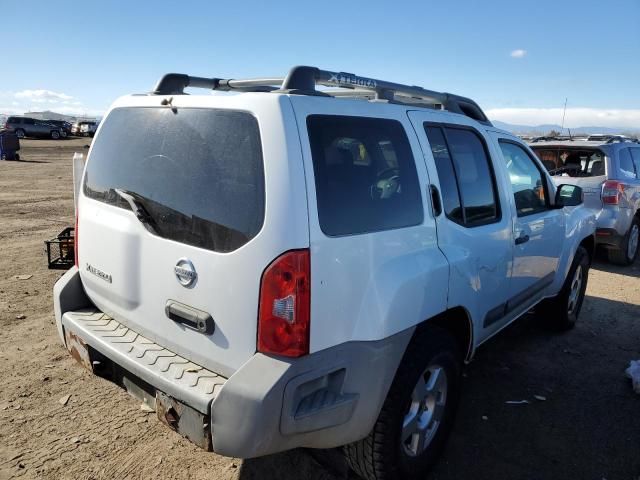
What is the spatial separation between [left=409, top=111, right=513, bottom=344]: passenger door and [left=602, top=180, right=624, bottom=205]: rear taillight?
15.3ft

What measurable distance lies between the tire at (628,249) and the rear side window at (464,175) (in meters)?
5.33

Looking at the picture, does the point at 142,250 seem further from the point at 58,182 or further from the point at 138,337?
the point at 58,182

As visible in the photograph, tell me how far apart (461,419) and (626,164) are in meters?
5.90

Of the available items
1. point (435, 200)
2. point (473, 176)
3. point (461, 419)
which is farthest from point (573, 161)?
point (435, 200)

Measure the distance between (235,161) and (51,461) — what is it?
2011 mm

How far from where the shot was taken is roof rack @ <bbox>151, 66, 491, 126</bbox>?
7.60ft

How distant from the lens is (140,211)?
244 cm

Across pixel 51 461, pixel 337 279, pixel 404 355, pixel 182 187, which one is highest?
pixel 182 187

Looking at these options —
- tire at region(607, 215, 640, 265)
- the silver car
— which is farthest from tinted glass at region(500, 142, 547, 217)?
tire at region(607, 215, 640, 265)

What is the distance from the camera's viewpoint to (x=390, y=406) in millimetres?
2354

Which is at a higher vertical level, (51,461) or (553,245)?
(553,245)

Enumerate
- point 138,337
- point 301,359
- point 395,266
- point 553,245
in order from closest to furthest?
point 301,359
point 395,266
point 138,337
point 553,245

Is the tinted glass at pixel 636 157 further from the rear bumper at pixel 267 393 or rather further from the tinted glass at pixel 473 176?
the rear bumper at pixel 267 393

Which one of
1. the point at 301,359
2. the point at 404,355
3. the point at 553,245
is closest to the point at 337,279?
the point at 301,359
